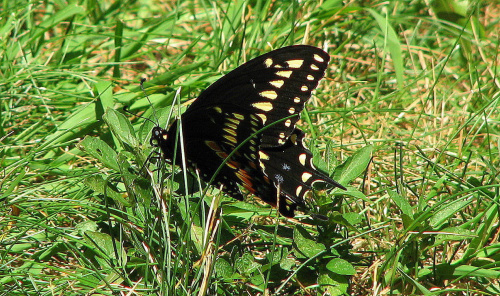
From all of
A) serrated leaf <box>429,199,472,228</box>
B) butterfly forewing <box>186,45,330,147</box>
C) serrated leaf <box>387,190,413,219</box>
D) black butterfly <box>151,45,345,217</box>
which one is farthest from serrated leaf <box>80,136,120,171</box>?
serrated leaf <box>429,199,472,228</box>

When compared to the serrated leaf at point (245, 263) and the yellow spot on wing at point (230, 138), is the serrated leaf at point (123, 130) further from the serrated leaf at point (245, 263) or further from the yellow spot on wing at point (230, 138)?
the serrated leaf at point (245, 263)

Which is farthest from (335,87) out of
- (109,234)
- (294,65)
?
(109,234)

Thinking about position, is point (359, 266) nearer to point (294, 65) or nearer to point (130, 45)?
point (294, 65)

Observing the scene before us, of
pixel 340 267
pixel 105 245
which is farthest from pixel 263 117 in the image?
pixel 105 245

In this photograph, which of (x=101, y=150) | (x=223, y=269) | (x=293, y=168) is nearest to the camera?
(x=223, y=269)

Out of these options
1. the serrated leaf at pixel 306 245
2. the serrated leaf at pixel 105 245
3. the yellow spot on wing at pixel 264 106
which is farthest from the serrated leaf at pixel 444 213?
the serrated leaf at pixel 105 245

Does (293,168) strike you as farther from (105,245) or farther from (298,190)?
(105,245)
